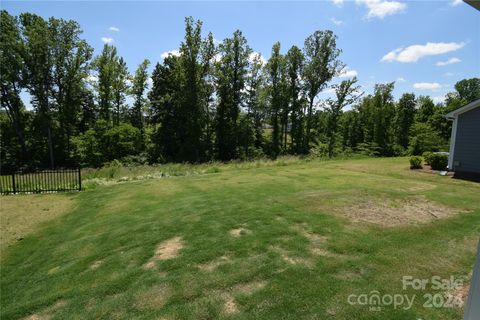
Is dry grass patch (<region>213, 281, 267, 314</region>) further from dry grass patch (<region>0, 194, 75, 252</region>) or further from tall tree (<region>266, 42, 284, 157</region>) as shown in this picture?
tall tree (<region>266, 42, 284, 157</region>)

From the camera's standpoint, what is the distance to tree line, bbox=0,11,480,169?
25.2 m

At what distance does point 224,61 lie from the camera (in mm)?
28516

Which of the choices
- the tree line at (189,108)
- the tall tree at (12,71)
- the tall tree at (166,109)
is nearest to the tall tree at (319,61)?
the tree line at (189,108)

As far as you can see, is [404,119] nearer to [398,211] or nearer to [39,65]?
[398,211]

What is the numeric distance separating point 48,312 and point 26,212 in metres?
6.66

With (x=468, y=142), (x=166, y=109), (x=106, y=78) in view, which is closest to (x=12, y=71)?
(x=106, y=78)

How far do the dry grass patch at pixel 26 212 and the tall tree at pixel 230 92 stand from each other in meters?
19.5

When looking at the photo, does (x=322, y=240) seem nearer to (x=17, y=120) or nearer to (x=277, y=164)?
(x=277, y=164)

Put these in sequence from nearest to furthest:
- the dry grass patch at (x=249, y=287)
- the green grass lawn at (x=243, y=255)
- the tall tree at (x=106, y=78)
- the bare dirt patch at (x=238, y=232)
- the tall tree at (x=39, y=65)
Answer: the green grass lawn at (x=243, y=255), the dry grass patch at (x=249, y=287), the bare dirt patch at (x=238, y=232), the tall tree at (x=39, y=65), the tall tree at (x=106, y=78)

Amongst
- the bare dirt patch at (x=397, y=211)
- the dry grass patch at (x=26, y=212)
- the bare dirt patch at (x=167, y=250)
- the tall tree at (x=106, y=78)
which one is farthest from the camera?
the tall tree at (x=106, y=78)

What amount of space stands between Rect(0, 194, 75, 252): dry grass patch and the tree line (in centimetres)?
1459

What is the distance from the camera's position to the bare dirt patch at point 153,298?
3.50 metres

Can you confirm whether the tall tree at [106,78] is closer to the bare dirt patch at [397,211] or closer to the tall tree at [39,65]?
the tall tree at [39,65]

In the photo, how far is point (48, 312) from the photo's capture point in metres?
3.73
